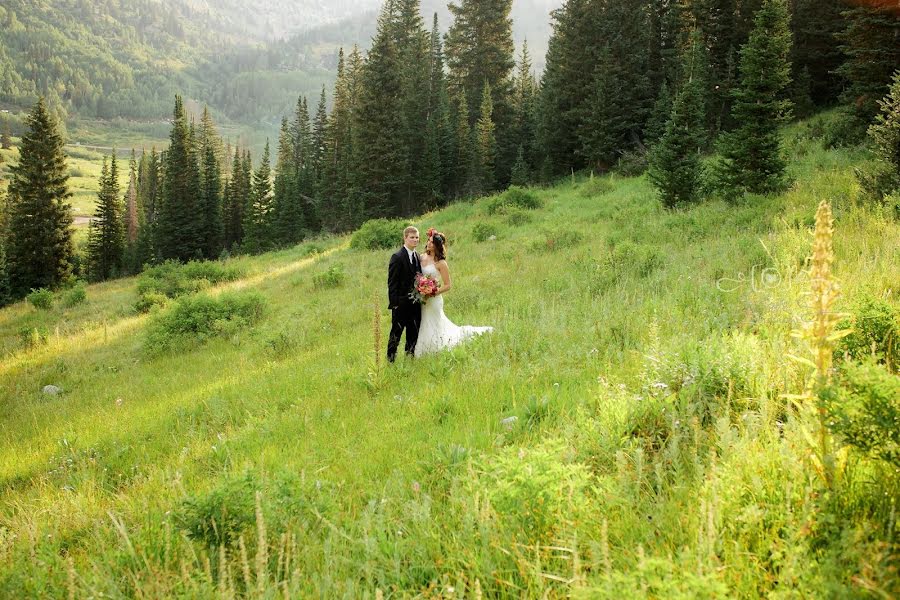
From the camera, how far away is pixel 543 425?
4.03 metres

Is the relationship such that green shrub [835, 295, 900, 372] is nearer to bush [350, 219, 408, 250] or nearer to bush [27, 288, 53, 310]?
bush [350, 219, 408, 250]

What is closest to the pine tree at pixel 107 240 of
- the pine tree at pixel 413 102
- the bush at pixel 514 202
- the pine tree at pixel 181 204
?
the pine tree at pixel 181 204

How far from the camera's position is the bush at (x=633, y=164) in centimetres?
2761

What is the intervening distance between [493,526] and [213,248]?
225 feet

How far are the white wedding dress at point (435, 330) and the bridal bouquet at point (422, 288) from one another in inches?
11.1

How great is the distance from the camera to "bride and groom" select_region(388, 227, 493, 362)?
25.6ft

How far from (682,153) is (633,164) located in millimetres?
13591

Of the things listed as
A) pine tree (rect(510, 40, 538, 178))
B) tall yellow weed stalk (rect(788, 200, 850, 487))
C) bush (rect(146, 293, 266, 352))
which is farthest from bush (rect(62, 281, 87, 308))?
tall yellow weed stalk (rect(788, 200, 850, 487))

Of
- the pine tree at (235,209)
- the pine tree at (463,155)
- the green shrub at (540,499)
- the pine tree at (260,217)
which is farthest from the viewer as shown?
the pine tree at (235,209)

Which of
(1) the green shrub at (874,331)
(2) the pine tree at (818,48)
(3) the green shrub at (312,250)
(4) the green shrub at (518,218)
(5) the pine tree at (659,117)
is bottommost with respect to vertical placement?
(3) the green shrub at (312,250)

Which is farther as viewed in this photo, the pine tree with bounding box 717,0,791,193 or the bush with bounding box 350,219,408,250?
the bush with bounding box 350,219,408,250

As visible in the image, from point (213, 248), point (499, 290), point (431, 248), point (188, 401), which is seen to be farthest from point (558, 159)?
point (213, 248)

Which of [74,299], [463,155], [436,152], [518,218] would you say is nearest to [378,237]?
Answer: [518,218]

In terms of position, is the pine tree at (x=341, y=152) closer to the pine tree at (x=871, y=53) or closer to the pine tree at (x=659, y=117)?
the pine tree at (x=659, y=117)
